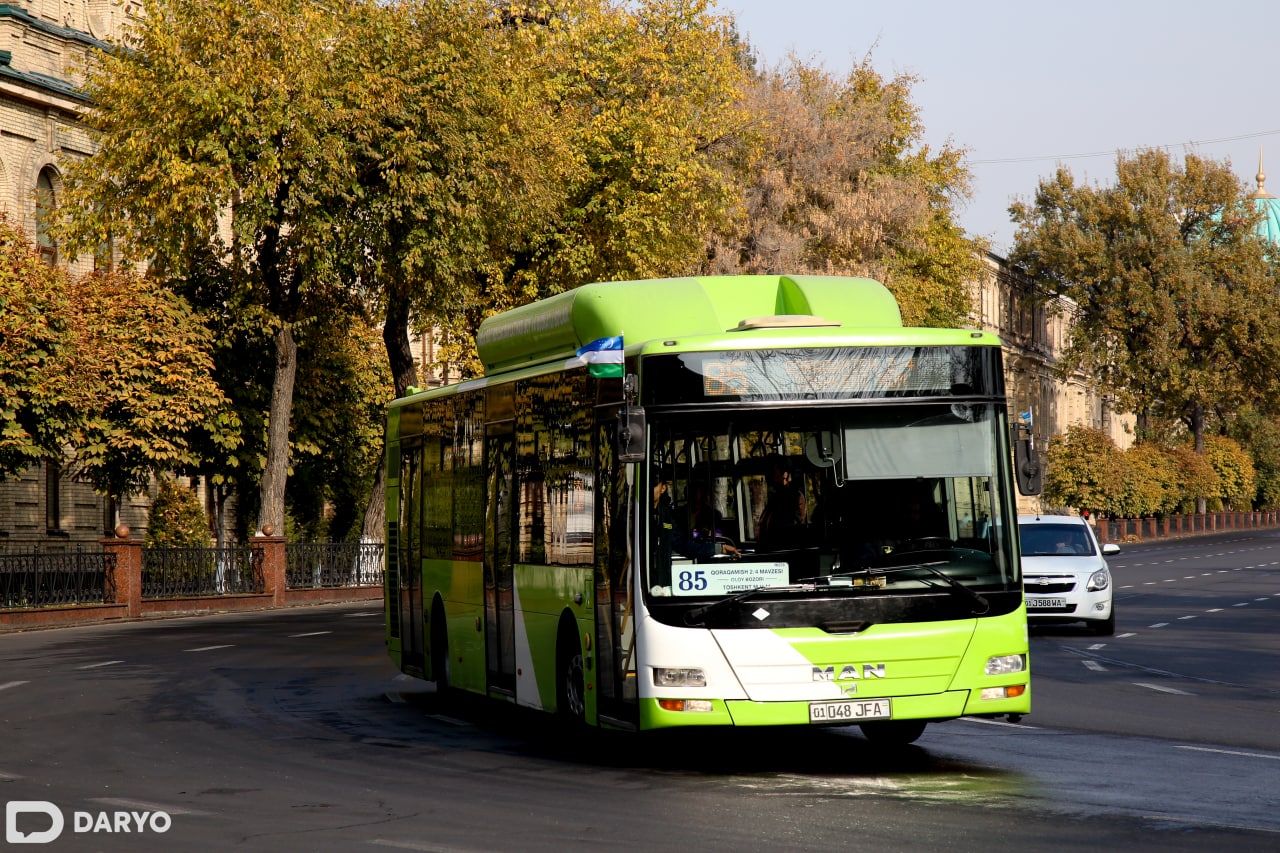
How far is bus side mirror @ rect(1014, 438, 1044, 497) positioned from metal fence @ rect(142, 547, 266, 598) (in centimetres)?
2743

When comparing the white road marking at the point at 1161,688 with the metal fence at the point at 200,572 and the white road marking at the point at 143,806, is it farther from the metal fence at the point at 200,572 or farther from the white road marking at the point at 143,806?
the metal fence at the point at 200,572

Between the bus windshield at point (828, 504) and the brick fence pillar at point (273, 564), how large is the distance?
29.6m

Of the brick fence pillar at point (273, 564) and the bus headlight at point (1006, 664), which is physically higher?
the brick fence pillar at point (273, 564)

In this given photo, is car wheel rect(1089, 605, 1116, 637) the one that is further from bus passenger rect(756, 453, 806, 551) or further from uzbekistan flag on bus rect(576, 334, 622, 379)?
bus passenger rect(756, 453, 806, 551)

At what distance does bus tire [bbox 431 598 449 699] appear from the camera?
1692 cm

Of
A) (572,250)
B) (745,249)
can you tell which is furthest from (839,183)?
(572,250)

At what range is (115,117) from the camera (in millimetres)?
37219

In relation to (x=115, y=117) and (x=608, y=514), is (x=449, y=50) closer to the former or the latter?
(x=115, y=117)

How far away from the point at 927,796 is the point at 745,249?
45.9 meters

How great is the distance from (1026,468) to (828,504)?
1265 mm

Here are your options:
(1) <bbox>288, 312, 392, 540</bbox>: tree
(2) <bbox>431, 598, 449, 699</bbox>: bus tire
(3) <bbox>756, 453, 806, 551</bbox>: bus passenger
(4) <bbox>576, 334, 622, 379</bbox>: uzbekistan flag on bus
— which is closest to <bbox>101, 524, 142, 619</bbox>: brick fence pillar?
(1) <bbox>288, 312, 392, 540</bbox>: tree

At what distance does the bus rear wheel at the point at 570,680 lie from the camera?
13.2m

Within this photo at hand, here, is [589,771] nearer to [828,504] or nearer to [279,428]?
[828,504]

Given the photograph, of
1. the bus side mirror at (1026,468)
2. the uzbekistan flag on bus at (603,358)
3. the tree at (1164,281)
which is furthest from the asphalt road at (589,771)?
the tree at (1164,281)
